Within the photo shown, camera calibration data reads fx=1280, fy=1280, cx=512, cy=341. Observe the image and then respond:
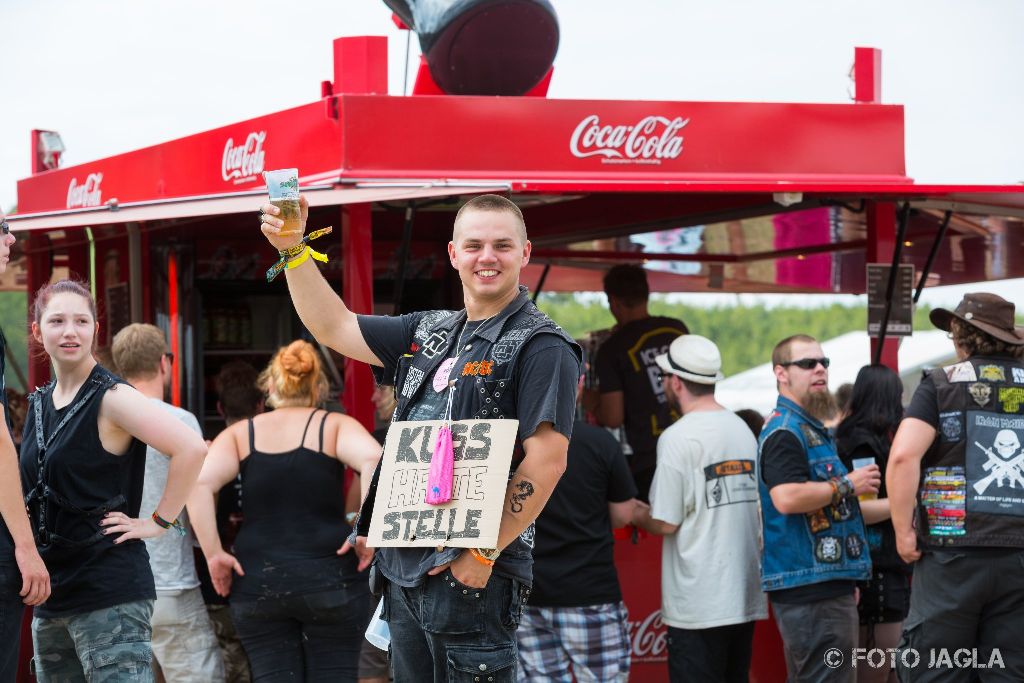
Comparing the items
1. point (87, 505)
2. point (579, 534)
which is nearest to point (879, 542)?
point (579, 534)

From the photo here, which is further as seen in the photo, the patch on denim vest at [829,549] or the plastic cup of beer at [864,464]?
the plastic cup of beer at [864,464]

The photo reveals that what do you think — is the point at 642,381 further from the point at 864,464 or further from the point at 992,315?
the point at 992,315

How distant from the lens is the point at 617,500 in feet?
18.1

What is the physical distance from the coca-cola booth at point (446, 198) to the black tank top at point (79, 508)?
138 cm

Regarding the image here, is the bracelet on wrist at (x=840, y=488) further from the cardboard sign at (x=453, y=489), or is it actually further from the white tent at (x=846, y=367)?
the white tent at (x=846, y=367)

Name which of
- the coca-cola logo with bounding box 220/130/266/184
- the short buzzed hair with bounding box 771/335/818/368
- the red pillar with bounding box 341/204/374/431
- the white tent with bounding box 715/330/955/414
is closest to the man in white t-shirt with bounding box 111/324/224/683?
the red pillar with bounding box 341/204/374/431

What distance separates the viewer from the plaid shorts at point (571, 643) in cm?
536

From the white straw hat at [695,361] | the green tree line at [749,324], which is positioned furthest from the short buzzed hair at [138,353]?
the green tree line at [749,324]

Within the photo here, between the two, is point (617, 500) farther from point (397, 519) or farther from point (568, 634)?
point (397, 519)

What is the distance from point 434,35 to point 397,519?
4.03 metres

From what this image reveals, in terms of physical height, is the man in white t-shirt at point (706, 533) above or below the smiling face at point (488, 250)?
below

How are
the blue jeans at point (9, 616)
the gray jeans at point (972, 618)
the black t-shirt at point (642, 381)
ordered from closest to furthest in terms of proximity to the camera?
the blue jeans at point (9, 616) < the gray jeans at point (972, 618) < the black t-shirt at point (642, 381)

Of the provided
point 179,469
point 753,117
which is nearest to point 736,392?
point 753,117

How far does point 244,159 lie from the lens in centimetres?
703
